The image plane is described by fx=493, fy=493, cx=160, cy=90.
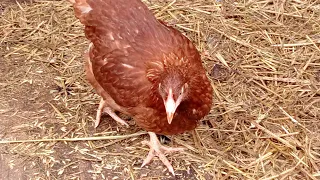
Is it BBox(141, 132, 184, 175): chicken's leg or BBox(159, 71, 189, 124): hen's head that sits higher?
BBox(159, 71, 189, 124): hen's head

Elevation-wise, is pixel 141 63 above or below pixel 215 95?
above

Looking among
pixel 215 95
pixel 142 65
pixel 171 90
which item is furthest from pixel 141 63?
pixel 215 95

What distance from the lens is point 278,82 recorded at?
418 cm

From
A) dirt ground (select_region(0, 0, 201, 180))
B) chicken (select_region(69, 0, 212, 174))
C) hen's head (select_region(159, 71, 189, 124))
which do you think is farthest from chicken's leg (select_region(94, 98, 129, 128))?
hen's head (select_region(159, 71, 189, 124))

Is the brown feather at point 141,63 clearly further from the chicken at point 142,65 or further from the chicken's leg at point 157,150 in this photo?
the chicken's leg at point 157,150

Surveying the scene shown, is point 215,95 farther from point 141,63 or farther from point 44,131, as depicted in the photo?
point 44,131

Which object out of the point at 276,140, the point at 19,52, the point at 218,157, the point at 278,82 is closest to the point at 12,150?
the point at 19,52

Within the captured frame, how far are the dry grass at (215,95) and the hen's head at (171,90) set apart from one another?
0.74 m

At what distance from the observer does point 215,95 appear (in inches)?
160

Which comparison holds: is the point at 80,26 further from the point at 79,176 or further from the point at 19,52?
the point at 79,176

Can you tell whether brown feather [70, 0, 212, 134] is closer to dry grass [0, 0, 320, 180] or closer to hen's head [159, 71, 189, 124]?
hen's head [159, 71, 189, 124]

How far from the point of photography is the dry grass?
3537mm

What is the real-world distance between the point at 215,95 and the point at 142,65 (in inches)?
39.2

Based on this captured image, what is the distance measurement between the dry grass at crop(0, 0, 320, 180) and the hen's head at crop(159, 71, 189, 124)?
2.43 ft
